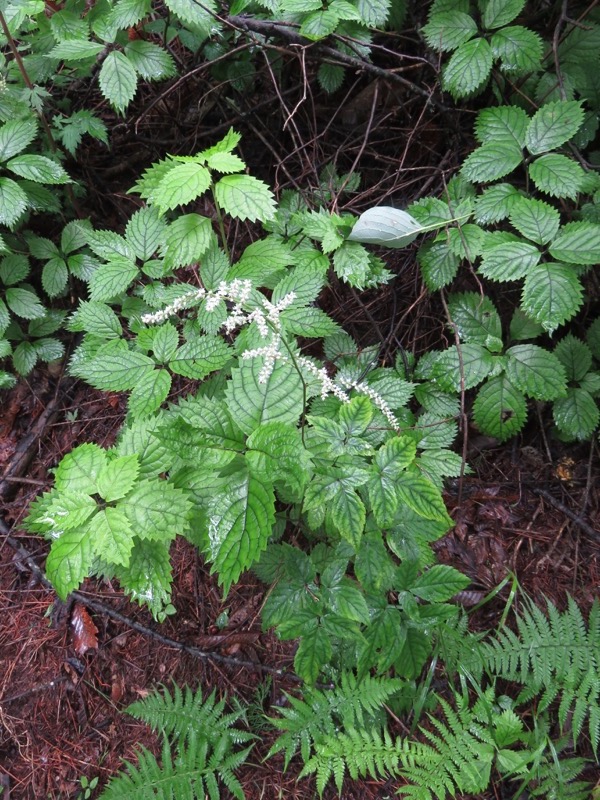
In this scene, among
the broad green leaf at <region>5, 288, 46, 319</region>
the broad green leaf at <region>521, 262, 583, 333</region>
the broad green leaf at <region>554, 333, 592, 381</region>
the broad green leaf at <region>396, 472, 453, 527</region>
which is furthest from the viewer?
the broad green leaf at <region>5, 288, 46, 319</region>

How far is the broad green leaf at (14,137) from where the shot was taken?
2.52 metres

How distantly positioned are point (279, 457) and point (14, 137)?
88.3 inches

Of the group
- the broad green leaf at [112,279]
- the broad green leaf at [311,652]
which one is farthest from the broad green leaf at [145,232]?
the broad green leaf at [311,652]

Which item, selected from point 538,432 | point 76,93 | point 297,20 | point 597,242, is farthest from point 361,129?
point 538,432

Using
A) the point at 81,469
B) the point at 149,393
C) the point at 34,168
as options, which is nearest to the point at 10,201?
the point at 34,168

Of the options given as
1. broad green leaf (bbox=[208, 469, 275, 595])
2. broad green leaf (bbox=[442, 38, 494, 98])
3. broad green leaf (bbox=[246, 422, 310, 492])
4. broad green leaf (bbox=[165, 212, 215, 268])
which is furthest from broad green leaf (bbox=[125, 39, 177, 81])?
broad green leaf (bbox=[208, 469, 275, 595])

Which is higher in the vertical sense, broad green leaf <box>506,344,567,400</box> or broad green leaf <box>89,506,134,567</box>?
broad green leaf <box>89,506,134,567</box>

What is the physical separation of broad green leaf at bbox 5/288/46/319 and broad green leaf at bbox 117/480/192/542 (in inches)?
67.2

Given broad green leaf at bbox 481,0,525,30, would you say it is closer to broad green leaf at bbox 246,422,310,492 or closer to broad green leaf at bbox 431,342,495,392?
broad green leaf at bbox 431,342,495,392

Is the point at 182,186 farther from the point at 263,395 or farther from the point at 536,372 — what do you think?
the point at 536,372

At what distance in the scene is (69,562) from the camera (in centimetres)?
150

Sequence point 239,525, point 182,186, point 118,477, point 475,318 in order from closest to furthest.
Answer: point 239,525 → point 118,477 → point 182,186 → point 475,318

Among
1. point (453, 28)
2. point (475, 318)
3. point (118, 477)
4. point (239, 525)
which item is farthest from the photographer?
point (475, 318)

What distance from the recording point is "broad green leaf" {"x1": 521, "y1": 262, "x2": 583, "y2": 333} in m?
1.97
